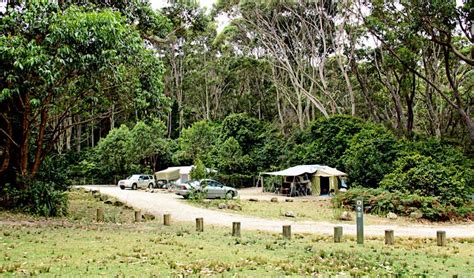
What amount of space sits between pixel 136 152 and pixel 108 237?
3010 cm

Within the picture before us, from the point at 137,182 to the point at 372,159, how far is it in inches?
733

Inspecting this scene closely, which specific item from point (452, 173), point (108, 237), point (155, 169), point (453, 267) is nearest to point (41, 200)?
point (108, 237)

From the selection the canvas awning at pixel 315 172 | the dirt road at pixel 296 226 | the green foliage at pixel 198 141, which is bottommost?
the dirt road at pixel 296 226

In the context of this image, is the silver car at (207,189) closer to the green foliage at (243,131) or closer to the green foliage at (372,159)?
the green foliage at (372,159)

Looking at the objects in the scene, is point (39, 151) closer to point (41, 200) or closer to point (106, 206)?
point (41, 200)

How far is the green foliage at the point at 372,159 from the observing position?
76.9 feet

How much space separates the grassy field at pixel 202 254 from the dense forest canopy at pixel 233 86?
416 centimetres

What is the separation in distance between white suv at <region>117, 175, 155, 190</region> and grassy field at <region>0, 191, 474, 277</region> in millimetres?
21453

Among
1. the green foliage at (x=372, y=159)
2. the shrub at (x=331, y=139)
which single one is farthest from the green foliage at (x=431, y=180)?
the shrub at (x=331, y=139)

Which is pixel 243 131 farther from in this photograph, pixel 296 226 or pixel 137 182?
pixel 296 226

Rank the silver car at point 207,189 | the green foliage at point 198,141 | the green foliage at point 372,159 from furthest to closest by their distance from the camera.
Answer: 1. the green foliage at point 198,141
2. the green foliage at point 372,159
3. the silver car at point 207,189

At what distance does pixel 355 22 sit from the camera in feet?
92.5

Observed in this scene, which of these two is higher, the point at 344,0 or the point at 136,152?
the point at 344,0

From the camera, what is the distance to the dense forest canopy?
38.4ft
